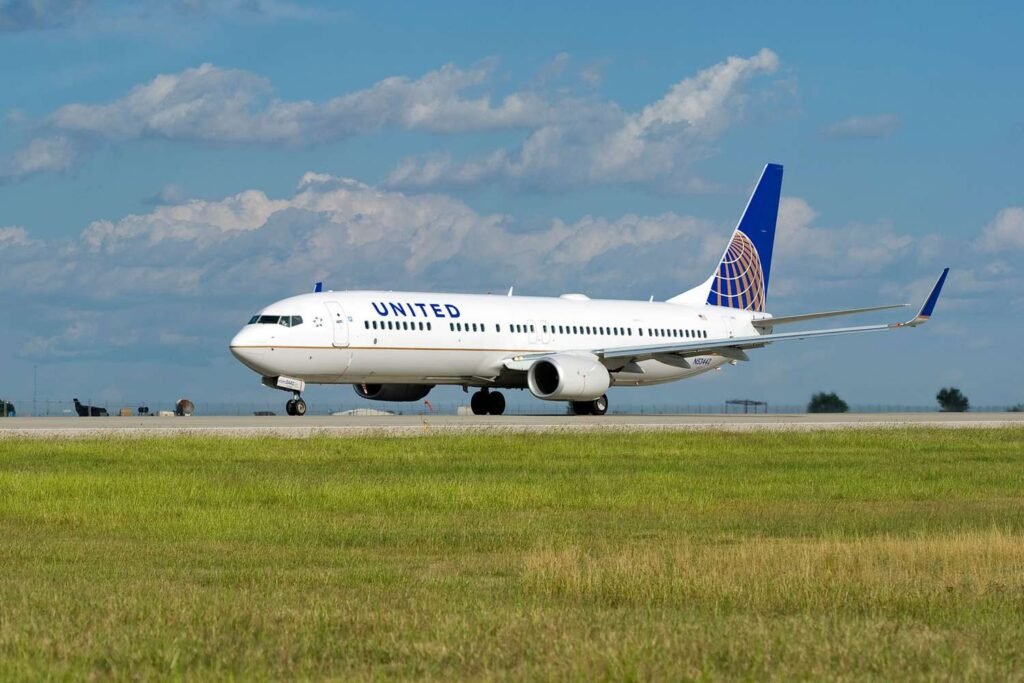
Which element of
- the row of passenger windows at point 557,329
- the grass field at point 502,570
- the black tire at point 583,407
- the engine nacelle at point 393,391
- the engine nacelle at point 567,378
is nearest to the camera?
the grass field at point 502,570

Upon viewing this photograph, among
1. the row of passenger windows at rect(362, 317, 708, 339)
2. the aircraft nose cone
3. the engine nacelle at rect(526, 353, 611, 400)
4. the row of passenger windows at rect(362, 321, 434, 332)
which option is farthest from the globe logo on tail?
the aircraft nose cone

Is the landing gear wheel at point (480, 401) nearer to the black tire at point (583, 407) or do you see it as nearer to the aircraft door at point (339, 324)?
the black tire at point (583, 407)

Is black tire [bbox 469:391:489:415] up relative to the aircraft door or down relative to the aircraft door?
down

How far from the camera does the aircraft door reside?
155 feet

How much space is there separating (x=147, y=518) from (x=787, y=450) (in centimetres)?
1935

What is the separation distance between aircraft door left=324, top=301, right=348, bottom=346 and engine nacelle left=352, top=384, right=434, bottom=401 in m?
6.15

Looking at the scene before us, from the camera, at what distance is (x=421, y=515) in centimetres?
2112

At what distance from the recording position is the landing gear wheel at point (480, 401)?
5644 cm

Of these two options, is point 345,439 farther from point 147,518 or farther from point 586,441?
point 147,518

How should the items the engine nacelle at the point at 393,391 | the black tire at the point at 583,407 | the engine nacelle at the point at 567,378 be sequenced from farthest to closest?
the black tire at the point at 583,407, the engine nacelle at the point at 393,391, the engine nacelle at the point at 567,378

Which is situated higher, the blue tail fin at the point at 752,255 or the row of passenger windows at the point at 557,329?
the blue tail fin at the point at 752,255

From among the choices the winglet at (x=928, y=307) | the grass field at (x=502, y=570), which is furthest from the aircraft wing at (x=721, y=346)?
the grass field at (x=502, y=570)

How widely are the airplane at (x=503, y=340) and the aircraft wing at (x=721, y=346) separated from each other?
49 millimetres

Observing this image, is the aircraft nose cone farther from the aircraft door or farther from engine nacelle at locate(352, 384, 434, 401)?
engine nacelle at locate(352, 384, 434, 401)
